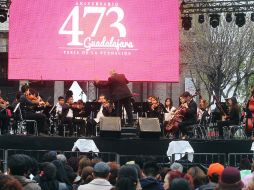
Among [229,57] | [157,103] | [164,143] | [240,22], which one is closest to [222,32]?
[229,57]

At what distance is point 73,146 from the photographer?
67.7 feet

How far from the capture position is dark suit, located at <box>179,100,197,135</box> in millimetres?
22556

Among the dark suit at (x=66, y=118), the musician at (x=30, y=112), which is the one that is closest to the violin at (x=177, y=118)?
the dark suit at (x=66, y=118)

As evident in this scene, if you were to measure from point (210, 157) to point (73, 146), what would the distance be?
374 centimetres

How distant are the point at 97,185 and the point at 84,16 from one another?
19.2 meters

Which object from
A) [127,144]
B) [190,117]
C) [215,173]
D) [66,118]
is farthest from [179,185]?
[66,118]

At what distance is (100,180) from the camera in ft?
31.9

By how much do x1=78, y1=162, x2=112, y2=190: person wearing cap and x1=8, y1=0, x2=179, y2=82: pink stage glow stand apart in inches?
730

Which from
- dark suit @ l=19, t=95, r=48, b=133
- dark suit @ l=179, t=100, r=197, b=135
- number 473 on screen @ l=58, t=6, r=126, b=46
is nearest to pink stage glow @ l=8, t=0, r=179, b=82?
number 473 on screen @ l=58, t=6, r=126, b=46

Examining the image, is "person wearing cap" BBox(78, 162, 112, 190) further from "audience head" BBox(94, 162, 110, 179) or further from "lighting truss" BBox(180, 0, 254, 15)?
"lighting truss" BBox(180, 0, 254, 15)

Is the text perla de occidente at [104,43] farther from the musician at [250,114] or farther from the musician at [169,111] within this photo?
the musician at [250,114]

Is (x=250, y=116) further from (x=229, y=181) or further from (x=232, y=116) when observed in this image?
(x=229, y=181)

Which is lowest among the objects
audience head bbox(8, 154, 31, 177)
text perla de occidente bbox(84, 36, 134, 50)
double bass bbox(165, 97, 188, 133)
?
audience head bbox(8, 154, 31, 177)

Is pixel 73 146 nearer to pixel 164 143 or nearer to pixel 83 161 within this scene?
pixel 164 143
